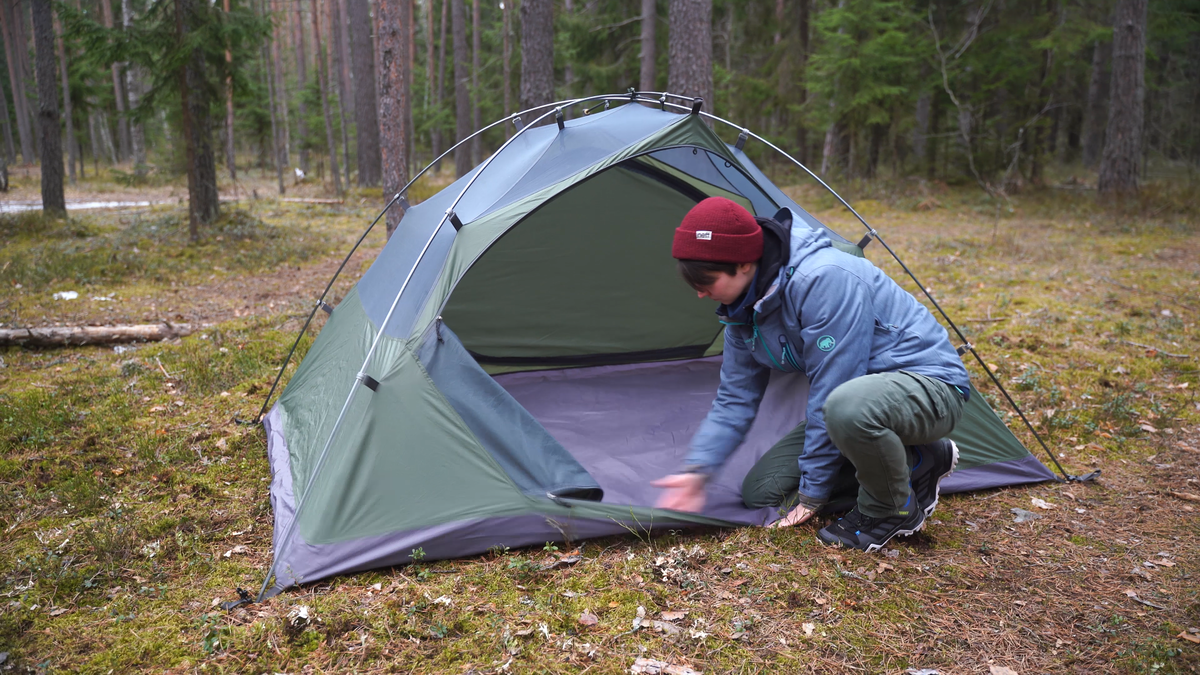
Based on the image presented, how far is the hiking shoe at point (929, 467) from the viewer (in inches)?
101

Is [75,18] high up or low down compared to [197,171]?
up

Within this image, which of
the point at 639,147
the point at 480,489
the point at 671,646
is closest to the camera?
the point at 671,646

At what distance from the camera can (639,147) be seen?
9.95 ft

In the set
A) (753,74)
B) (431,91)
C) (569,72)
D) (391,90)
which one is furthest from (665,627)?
(431,91)

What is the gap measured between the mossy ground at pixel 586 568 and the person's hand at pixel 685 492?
122 millimetres

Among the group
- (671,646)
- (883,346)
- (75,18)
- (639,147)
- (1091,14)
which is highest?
→ (1091,14)

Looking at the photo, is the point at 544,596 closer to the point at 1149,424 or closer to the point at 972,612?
the point at 972,612

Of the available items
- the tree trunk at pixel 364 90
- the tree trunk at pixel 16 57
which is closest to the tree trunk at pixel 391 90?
the tree trunk at pixel 364 90

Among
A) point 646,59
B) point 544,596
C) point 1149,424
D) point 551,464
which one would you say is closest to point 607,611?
point 544,596

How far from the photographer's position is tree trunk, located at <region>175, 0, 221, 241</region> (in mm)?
7642

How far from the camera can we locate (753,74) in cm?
1509

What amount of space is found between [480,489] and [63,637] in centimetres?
133

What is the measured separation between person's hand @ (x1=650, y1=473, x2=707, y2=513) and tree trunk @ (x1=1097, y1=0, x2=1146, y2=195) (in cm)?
1053

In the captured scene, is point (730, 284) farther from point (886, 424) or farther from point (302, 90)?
point (302, 90)
